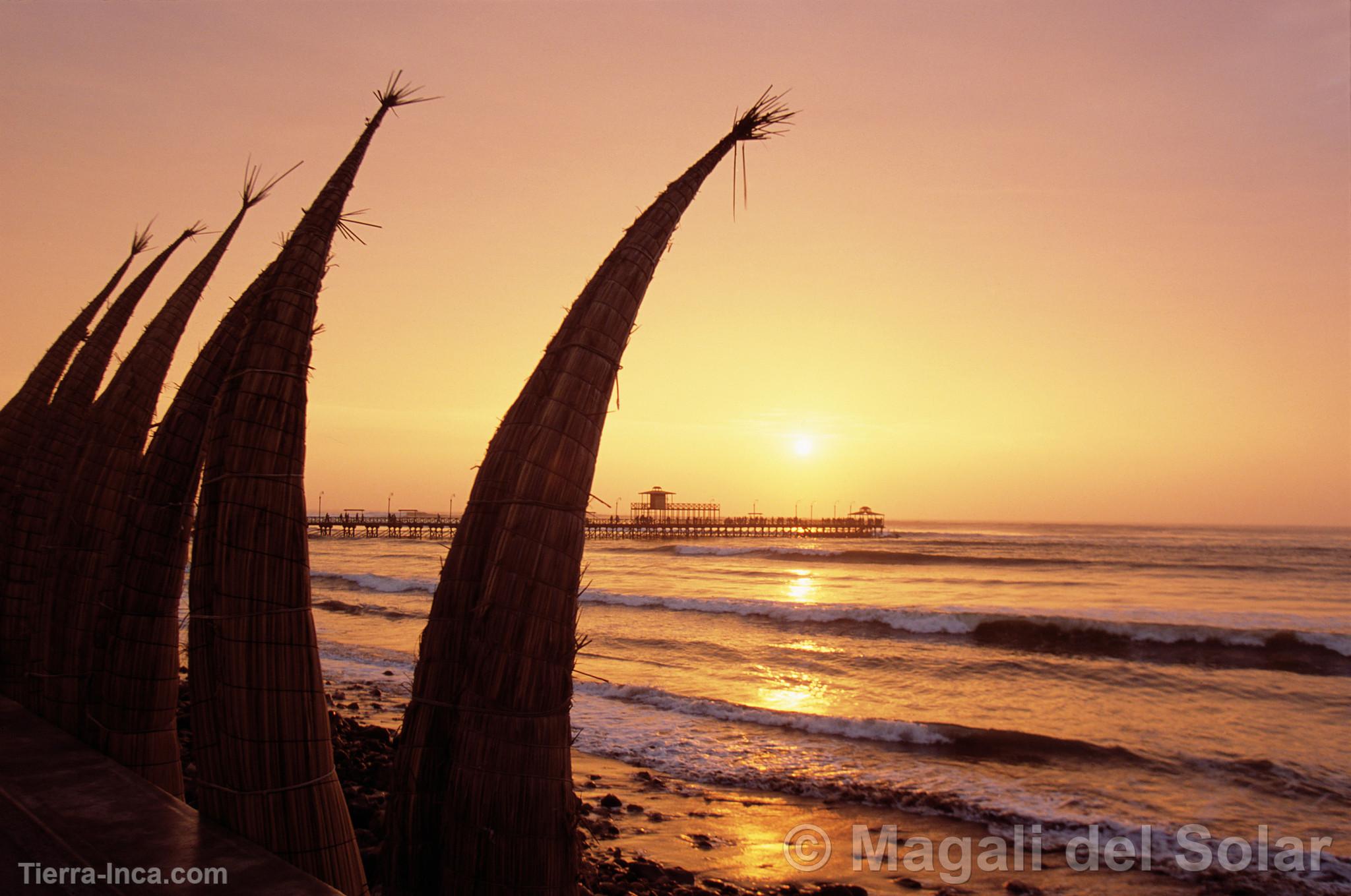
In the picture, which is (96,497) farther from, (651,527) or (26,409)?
(651,527)

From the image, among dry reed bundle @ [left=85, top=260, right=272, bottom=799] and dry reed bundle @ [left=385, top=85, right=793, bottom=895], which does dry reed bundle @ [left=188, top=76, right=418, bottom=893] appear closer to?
dry reed bundle @ [left=385, top=85, right=793, bottom=895]

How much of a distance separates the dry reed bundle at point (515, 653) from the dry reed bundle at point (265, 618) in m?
0.37

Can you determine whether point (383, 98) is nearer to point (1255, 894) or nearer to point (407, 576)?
point (1255, 894)

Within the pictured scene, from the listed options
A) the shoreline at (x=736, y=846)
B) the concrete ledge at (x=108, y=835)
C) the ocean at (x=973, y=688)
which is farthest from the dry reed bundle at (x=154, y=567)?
the ocean at (x=973, y=688)

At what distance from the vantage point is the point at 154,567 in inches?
158

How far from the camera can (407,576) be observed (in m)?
31.6

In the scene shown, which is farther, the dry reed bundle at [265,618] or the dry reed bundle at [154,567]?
the dry reed bundle at [154,567]

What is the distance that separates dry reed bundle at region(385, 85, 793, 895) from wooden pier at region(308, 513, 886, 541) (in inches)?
2319

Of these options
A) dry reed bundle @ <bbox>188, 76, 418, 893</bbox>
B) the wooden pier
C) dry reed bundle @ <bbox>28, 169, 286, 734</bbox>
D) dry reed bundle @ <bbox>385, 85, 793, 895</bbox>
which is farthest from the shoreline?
the wooden pier

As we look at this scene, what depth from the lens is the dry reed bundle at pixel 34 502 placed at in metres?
5.67

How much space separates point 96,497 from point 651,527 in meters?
70.5

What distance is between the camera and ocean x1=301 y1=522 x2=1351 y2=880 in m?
8.69

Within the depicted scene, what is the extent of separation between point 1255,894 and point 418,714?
665cm

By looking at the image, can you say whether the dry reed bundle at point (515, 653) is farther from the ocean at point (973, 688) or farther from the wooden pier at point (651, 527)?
the wooden pier at point (651, 527)
